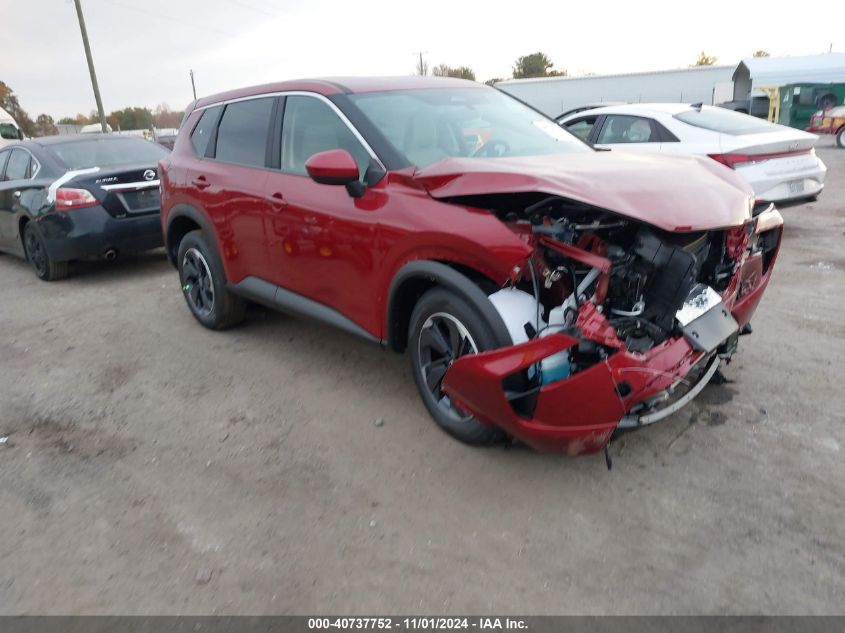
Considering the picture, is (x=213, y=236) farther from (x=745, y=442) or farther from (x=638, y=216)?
(x=745, y=442)

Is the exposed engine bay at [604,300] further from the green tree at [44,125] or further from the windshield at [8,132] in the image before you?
the green tree at [44,125]

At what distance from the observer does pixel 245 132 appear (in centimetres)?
472

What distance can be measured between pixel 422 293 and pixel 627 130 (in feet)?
18.1

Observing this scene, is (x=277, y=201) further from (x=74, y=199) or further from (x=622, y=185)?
(x=74, y=199)

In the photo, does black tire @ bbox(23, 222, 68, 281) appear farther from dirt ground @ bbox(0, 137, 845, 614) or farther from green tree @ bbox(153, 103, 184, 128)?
green tree @ bbox(153, 103, 184, 128)

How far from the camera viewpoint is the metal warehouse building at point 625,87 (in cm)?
3688

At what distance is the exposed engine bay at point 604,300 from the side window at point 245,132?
6.79 feet

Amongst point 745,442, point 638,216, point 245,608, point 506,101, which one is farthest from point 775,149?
point 245,608

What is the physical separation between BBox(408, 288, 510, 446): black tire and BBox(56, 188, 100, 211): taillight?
4.97 meters

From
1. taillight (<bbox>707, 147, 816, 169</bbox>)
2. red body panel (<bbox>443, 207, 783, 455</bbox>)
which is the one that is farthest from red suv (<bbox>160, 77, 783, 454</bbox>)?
taillight (<bbox>707, 147, 816, 169</bbox>)

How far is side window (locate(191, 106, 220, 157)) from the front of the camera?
5.17 metres

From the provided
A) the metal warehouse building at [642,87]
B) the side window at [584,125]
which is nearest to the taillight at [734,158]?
the side window at [584,125]

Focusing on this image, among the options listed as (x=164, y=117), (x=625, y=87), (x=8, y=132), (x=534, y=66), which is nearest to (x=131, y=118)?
(x=164, y=117)

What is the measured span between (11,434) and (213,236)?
1889 millimetres
